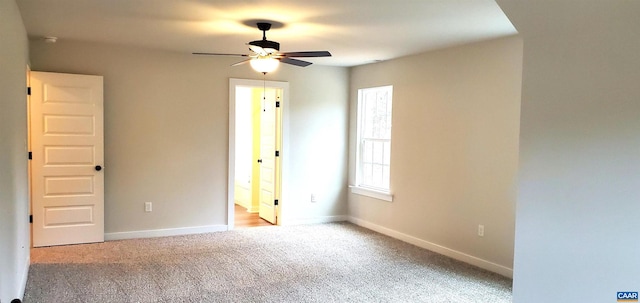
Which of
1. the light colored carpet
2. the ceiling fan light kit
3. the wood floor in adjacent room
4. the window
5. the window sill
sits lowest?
the wood floor in adjacent room

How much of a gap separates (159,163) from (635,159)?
5.04m

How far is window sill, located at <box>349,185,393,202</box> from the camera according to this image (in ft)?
19.2

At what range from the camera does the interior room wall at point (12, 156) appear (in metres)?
2.60

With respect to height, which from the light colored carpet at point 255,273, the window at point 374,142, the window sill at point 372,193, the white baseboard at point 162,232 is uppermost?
the window at point 374,142

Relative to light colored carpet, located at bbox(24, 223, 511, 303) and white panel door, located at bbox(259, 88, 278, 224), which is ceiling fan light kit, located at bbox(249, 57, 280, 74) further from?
white panel door, located at bbox(259, 88, 278, 224)

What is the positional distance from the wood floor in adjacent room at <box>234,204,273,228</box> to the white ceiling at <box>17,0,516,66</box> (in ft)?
8.40

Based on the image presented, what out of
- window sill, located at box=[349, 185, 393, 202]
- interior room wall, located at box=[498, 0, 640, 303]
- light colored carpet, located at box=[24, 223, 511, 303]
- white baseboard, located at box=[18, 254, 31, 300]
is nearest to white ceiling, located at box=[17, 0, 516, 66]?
interior room wall, located at box=[498, 0, 640, 303]

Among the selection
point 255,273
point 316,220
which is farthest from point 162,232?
point 316,220

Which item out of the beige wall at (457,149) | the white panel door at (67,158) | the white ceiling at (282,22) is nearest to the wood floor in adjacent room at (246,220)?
the beige wall at (457,149)

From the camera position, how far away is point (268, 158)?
6695 millimetres

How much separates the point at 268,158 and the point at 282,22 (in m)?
3.12

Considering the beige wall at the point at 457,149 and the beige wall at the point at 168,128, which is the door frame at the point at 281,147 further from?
the beige wall at the point at 457,149

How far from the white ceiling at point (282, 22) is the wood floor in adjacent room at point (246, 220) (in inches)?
101

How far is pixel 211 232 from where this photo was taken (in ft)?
19.1
